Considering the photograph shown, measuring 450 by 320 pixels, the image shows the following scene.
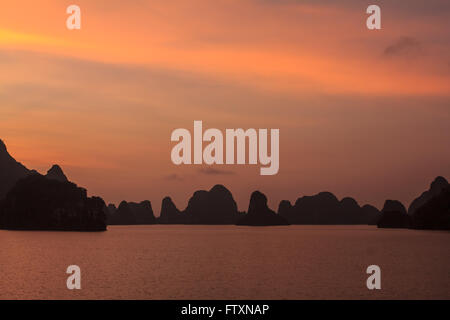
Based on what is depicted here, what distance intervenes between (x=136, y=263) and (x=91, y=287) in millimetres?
38185

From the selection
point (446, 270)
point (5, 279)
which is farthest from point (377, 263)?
point (5, 279)

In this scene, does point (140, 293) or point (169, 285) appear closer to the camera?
point (140, 293)

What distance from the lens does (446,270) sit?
102 m

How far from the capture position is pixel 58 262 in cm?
11650
